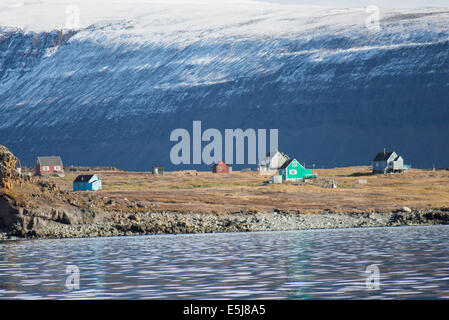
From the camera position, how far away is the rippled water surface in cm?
2981

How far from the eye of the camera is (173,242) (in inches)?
2440

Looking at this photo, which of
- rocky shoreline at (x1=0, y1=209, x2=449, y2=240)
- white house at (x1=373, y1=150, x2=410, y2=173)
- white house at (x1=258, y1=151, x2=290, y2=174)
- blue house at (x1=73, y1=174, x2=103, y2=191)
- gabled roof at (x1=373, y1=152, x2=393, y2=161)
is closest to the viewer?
rocky shoreline at (x1=0, y1=209, x2=449, y2=240)

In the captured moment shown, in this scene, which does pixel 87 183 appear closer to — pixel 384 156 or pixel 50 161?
pixel 50 161

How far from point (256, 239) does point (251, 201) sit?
1517 inches

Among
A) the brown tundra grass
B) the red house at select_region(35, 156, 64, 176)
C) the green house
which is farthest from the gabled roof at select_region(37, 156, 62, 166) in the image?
the green house

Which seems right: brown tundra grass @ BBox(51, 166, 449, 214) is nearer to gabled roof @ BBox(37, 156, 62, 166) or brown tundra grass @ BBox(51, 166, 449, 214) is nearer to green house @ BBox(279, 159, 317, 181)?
green house @ BBox(279, 159, 317, 181)

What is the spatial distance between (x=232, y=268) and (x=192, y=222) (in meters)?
43.9

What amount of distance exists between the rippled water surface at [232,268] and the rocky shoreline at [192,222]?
8916 mm

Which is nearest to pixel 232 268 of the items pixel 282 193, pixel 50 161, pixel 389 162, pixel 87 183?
pixel 282 193

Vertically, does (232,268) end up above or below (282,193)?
below

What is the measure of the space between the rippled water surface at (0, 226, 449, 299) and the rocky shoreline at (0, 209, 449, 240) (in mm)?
8916

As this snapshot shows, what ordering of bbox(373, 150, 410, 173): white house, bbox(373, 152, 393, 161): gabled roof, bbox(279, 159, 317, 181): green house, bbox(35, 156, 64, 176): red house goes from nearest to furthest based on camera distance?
1. bbox(279, 159, 317, 181): green house
2. bbox(373, 152, 393, 161): gabled roof
3. bbox(373, 150, 410, 173): white house
4. bbox(35, 156, 64, 176): red house

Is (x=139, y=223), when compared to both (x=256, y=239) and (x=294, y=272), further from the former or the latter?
(x=294, y=272)

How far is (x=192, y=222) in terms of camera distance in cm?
8300
